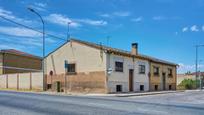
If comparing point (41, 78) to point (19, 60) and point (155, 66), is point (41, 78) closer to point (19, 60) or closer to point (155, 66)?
point (155, 66)

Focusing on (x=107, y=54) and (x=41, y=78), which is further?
(x=41, y=78)

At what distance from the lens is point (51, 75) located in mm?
39344

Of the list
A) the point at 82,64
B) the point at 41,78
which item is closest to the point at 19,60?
the point at 41,78

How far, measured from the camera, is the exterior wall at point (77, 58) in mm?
34188

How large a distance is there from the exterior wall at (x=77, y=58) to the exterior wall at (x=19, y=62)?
18.6 meters

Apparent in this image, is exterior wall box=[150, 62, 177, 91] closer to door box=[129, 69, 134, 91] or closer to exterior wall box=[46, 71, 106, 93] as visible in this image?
door box=[129, 69, 134, 91]

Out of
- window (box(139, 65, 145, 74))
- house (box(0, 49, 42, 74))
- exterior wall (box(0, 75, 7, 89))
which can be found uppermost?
house (box(0, 49, 42, 74))

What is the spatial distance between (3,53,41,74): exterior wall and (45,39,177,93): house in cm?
1865

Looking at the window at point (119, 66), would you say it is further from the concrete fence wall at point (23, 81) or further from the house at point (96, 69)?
the concrete fence wall at point (23, 81)

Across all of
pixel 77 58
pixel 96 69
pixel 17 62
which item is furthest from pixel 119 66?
pixel 17 62

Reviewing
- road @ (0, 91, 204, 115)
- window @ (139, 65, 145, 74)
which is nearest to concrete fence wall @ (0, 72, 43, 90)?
window @ (139, 65, 145, 74)

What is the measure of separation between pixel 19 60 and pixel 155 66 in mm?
28105

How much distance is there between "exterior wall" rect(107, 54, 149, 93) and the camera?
34.2 meters

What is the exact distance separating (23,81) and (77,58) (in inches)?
444
